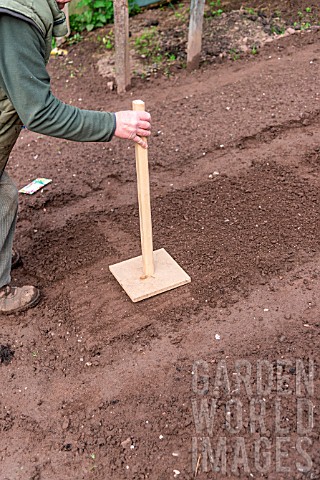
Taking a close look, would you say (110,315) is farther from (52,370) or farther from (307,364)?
(307,364)

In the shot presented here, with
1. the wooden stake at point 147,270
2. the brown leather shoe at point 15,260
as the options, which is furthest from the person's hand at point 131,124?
the brown leather shoe at point 15,260

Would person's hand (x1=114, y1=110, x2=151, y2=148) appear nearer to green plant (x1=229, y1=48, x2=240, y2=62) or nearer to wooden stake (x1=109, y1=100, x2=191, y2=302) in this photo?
wooden stake (x1=109, y1=100, x2=191, y2=302)

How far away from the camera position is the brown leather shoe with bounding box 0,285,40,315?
123 inches

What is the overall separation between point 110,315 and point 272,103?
9.15ft

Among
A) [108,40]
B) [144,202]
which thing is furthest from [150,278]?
[108,40]

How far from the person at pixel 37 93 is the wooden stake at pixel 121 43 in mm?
2639

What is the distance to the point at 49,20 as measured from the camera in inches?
90.7

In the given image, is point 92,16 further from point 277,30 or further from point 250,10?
point 277,30

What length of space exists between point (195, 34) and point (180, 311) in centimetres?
342

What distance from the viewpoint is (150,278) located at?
320 centimetres

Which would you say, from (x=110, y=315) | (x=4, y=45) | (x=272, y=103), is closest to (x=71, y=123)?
(x=4, y=45)

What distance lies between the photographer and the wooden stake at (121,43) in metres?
4.93

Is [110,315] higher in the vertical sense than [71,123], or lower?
lower

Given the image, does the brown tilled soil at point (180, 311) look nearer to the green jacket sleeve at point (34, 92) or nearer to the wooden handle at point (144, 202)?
the wooden handle at point (144, 202)
